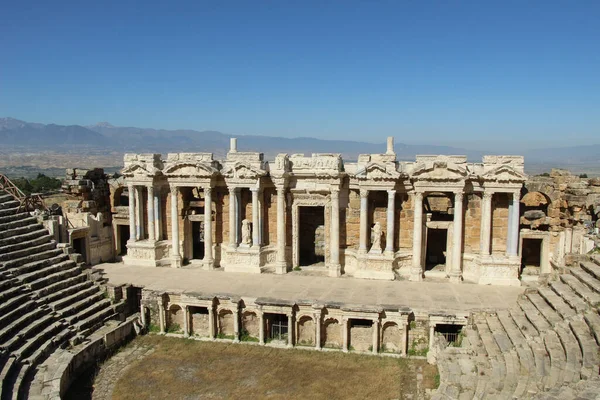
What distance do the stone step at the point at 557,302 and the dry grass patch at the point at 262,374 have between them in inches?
156

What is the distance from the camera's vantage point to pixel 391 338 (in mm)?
16922

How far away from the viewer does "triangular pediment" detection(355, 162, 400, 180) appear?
2048cm

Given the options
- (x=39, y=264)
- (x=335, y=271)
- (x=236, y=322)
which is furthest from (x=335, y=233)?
(x=39, y=264)

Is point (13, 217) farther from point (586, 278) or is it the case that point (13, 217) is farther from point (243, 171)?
point (586, 278)

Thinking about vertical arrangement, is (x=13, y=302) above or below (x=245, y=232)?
below

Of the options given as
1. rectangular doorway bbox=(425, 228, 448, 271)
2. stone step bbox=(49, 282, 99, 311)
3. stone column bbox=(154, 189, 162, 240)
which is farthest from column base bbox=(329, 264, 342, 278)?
stone step bbox=(49, 282, 99, 311)

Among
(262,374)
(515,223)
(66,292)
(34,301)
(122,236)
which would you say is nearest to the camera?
(262,374)

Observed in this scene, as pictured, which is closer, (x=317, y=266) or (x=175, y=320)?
(x=175, y=320)

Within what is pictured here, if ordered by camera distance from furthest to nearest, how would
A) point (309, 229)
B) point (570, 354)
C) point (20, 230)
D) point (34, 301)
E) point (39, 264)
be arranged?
point (309, 229) → point (20, 230) → point (39, 264) → point (34, 301) → point (570, 354)

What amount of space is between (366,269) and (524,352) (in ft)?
28.4

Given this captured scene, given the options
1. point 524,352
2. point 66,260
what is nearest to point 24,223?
point 66,260

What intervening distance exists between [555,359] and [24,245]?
1731 cm

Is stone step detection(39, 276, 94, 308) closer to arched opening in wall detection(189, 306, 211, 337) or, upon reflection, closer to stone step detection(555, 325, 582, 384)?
arched opening in wall detection(189, 306, 211, 337)

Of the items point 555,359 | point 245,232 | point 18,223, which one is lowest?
point 555,359
